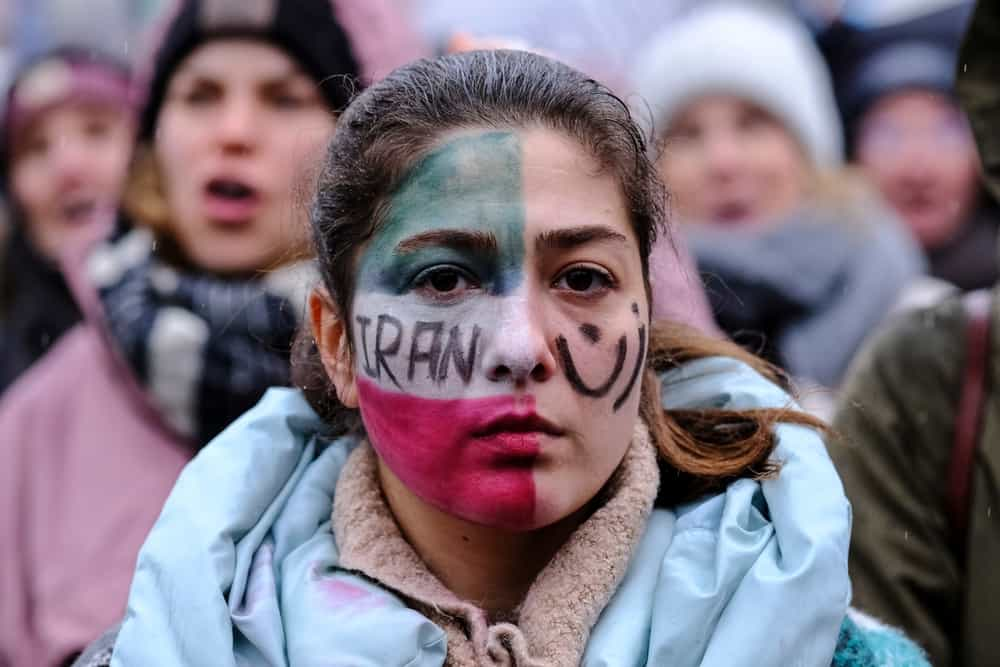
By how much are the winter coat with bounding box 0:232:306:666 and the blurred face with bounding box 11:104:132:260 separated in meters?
1.11

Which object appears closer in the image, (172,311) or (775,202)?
(172,311)

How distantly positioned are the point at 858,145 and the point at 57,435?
133 inches

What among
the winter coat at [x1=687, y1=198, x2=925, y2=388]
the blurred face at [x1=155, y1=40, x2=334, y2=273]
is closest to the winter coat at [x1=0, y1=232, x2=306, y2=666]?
the blurred face at [x1=155, y1=40, x2=334, y2=273]

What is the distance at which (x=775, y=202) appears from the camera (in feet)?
17.0

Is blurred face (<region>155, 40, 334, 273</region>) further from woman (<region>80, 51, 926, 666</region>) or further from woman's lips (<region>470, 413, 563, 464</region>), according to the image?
woman's lips (<region>470, 413, 563, 464</region>)

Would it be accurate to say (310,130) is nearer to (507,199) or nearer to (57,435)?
(57,435)

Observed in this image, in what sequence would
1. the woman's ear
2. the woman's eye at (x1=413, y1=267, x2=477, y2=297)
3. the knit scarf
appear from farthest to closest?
1. the knit scarf
2. the woman's ear
3. the woman's eye at (x1=413, y1=267, x2=477, y2=297)

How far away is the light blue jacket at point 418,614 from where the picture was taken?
81.7 inches

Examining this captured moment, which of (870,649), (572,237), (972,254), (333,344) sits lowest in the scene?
(972,254)

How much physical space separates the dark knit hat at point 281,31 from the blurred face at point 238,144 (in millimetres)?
29

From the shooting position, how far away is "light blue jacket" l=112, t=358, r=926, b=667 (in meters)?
2.08

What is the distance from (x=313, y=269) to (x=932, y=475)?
53.8 inches

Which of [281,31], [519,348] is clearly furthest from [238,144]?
[519,348]

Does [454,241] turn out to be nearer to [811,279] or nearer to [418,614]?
[418,614]
